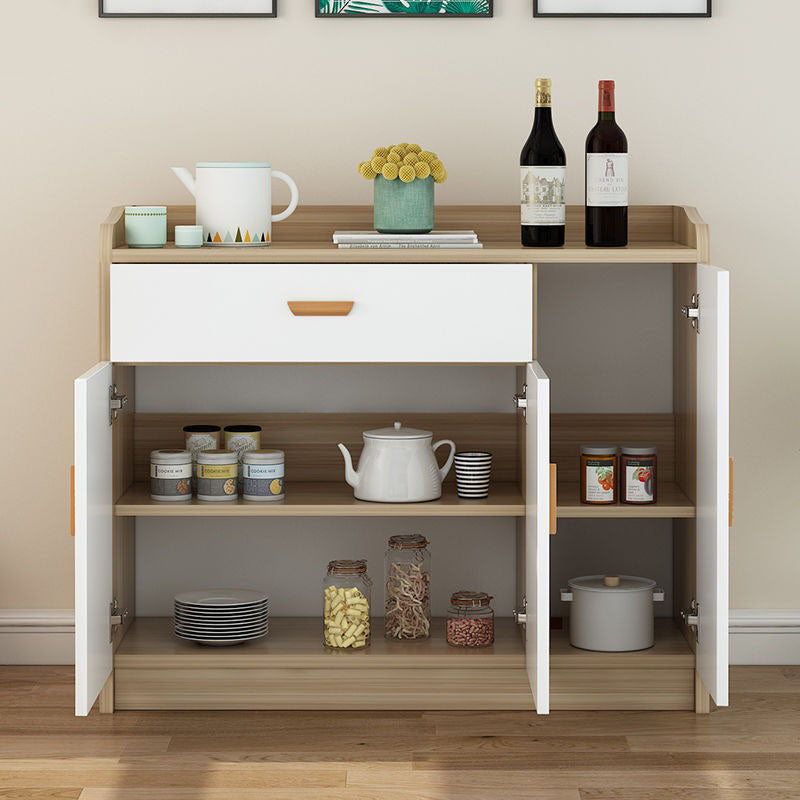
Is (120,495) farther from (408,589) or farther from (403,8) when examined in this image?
(403,8)

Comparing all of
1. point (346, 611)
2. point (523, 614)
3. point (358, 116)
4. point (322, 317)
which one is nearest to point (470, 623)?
point (523, 614)

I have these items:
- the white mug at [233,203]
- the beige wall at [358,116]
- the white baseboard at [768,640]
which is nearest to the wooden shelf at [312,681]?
the white baseboard at [768,640]

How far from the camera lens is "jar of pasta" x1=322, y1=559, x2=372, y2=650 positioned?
8.12 feet

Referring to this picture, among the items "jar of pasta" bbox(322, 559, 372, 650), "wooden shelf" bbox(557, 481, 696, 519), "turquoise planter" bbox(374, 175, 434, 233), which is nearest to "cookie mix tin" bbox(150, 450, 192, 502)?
"jar of pasta" bbox(322, 559, 372, 650)

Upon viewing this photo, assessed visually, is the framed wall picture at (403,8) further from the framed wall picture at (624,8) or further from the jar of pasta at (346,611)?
the jar of pasta at (346,611)

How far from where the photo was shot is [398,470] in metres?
2.44

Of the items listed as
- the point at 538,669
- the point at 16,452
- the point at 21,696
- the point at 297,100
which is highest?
the point at 297,100

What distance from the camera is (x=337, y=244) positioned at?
7.79 feet

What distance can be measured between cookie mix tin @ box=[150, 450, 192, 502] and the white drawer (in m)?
0.23

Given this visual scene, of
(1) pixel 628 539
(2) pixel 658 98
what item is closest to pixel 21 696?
(1) pixel 628 539

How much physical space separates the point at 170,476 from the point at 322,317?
448 millimetres

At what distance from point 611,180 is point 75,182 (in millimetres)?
1136

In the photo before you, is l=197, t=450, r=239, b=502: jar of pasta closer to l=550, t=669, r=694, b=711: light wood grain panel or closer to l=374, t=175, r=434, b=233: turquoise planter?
l=374, t=175, r=434, b=233: turquoise planter

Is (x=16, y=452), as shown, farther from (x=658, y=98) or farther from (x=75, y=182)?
(x=658, y=98)
